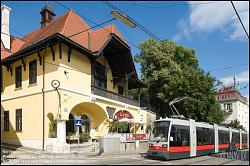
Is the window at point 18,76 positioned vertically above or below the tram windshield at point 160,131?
→ above

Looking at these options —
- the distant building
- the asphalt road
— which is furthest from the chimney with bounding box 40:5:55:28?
the distant building

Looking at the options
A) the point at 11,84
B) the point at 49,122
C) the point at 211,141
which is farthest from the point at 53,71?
the point at 211,141

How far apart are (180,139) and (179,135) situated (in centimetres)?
28

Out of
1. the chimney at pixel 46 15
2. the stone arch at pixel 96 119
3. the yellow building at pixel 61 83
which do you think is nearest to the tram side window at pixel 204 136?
the yellow building at pixel 61 83

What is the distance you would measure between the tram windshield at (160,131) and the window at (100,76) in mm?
9723

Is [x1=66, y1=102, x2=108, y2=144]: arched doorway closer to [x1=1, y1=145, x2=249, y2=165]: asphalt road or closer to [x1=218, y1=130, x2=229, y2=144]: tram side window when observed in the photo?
[x1=1, y1=145, x2=249, y2=165]: asphalt road

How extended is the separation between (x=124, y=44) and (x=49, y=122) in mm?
11147

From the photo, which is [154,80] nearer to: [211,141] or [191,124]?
[211,141]

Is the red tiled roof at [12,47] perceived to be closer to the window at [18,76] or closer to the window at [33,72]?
the window at [18,76]

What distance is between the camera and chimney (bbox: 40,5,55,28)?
34875mm

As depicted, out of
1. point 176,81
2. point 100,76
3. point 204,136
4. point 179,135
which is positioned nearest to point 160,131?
point 179,135

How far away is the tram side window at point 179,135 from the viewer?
73.4 ft

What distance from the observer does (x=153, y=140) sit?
2280 cm

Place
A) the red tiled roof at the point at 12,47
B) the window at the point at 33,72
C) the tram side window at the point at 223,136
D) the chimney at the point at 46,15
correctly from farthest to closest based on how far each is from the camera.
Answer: the chimney at the point at 46,15 → the tram side window at the point at 223,136 → the red tiled roof at the point at 12,47 → the window at the point at 33,72
